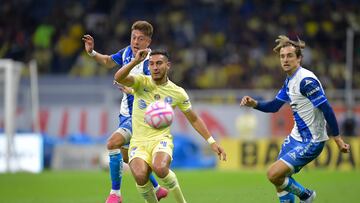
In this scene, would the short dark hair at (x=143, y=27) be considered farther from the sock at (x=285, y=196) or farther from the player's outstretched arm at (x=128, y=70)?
the sock at (x=285, y=196)

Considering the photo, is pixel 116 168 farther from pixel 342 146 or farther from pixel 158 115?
pixel 342 146

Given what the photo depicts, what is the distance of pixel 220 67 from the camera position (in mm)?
28609

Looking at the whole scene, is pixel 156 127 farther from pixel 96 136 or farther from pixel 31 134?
pixel 96 136

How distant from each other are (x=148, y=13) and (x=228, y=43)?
3.31m

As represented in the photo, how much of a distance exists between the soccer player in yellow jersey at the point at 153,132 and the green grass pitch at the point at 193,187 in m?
2.57

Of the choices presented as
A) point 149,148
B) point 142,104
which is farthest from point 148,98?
point 149,148

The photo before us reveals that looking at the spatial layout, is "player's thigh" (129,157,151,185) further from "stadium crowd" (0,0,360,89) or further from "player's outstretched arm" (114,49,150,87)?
"stadium crowd" (0,0,360,89)

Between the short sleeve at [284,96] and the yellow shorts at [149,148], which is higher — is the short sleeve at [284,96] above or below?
above

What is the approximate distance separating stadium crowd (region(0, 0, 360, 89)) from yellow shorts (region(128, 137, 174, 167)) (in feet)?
55.5

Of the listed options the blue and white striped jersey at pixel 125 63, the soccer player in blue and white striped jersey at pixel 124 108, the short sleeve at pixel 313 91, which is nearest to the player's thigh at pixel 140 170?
the soccer player in blue and white striped jersey at pixel 124 108

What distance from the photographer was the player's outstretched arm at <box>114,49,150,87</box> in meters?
10.1

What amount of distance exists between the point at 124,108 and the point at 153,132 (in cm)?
183

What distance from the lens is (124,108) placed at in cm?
1255

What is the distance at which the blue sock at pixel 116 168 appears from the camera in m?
12.1
